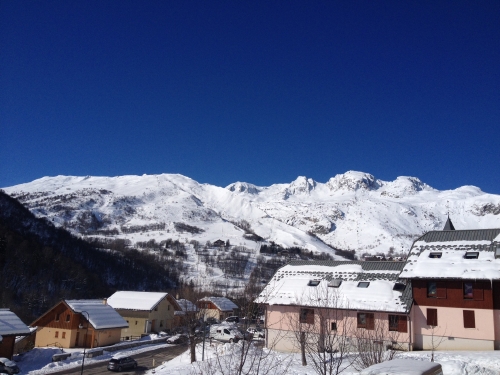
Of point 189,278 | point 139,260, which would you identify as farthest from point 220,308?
point 139,260

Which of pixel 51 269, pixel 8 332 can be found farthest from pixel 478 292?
pixel 51 269

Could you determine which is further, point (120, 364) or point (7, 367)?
point (120, 364)

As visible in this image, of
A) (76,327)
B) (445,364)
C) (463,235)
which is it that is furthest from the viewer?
(76,327)

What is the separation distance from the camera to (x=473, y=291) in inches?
1137

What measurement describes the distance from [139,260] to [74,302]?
118319mm

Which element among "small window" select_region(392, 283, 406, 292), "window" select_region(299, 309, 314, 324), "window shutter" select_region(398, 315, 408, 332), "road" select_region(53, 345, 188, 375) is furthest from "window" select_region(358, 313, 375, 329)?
"road" select_region(53, 345, 188, 375)

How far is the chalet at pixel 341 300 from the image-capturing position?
99.5ft

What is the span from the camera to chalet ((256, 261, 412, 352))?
99.5ft

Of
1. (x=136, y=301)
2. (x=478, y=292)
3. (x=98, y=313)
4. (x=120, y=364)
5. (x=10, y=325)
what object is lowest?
(x=120, y=364)

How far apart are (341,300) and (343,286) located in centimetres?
191

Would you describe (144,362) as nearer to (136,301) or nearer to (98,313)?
(98,313)

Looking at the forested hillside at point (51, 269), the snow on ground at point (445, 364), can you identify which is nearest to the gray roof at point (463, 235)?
the snow on ground at point (445, 364)

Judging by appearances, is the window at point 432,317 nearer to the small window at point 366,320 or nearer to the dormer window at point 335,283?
the small window at point 366,320

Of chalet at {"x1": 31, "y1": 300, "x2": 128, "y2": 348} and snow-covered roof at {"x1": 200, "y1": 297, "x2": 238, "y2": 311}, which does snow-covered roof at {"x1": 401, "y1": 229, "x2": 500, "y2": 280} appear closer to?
chalet at {"x1": 31, "y1": 300, "x2": 128, "y2": 348}
